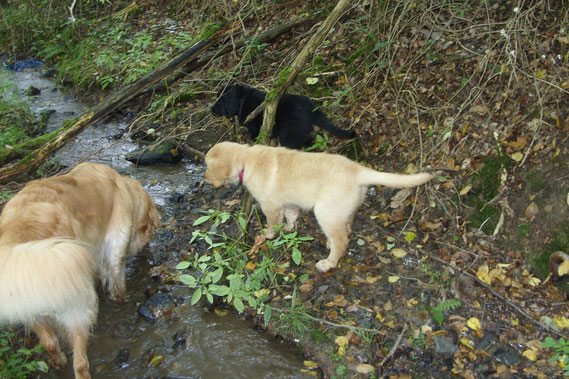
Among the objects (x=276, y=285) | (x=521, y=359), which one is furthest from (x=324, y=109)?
(x=521, y=359)

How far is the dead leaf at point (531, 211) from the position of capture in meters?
3.47

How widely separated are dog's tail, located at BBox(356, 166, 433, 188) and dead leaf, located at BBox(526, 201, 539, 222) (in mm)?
1060

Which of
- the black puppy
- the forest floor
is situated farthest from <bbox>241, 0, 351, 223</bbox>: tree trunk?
the forest floor

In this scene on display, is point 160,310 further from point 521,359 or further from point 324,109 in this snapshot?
point 324,109

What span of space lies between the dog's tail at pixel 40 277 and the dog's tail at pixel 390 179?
6.87 feet

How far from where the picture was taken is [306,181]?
3.62m

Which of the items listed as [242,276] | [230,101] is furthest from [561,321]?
[230,101]

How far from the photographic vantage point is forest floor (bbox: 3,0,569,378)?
315 centimetres

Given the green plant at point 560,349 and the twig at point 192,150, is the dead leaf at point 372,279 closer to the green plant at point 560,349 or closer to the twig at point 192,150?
the green plant at point 560,349

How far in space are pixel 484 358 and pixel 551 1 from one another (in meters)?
3.79

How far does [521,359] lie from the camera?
9.62 ft

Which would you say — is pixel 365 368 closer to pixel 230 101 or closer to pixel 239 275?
pixel 239 275

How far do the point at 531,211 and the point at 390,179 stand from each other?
1.30m

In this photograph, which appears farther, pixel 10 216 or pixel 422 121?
pixel 422 121
